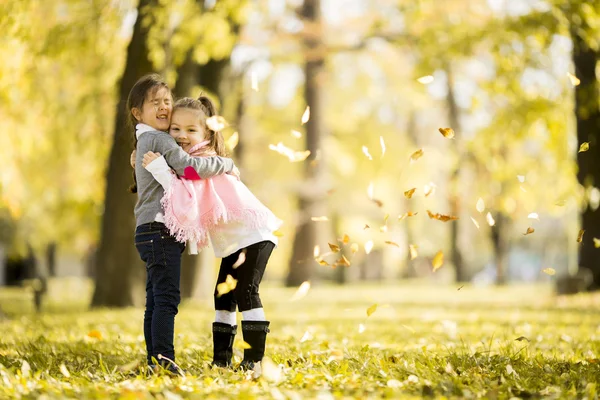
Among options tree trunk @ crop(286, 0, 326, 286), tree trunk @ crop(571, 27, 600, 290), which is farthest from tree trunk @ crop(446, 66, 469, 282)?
tree trunk @ crop(571, 27, 600, 290)

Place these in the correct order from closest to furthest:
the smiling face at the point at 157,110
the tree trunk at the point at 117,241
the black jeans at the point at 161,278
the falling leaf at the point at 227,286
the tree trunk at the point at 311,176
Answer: the falling leaf at the point at 227,286, the black jeans at the point at 161,278, the smiling face at the point at 157,110, the tree trunk at the point at 117,241, the tree trunk at the point at 311,176

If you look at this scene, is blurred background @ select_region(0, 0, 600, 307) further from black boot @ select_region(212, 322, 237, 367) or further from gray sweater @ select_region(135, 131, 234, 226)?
black boot @ select_region(212, 322, 237, 367)

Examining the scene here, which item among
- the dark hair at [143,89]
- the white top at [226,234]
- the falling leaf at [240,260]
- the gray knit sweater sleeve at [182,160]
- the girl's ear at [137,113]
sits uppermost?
the dark hair at [143,89]

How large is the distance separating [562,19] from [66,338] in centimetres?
716

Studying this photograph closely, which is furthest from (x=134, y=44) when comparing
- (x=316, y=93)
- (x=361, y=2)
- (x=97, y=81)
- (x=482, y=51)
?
Result: (x=361, y=2)

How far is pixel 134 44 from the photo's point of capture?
10.0 m

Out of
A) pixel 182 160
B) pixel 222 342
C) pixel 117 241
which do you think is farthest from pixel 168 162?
pixel 117 241

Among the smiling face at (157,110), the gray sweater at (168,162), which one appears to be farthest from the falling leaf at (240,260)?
the smiling face at (157,110)

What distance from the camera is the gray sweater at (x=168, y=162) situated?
431cm

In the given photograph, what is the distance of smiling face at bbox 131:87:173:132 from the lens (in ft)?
14.7

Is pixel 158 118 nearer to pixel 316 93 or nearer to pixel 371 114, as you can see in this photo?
pixel 316 93

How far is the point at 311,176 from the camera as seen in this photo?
21562 millimetres

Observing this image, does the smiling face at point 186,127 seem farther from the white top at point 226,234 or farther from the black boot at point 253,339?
the black boot at point 253,339

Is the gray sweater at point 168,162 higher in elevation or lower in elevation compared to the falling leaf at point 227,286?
higher
